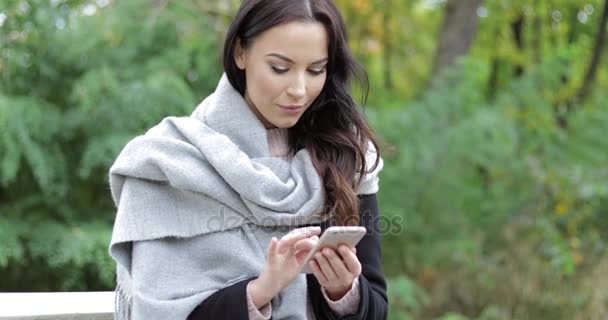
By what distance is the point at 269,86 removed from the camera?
5.31 ft

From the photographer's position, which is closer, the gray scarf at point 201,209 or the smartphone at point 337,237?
the smartphone at point 337,237

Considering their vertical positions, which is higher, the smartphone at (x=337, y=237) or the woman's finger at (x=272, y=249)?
the smartphone at (x=337, y=237)

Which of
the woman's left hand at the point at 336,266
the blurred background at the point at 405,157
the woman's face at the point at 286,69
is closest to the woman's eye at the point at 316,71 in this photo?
the woman's face at the point at 286,69

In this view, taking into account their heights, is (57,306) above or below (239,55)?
below

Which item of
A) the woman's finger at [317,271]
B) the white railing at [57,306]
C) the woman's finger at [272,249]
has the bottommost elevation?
the white railing at [57,306]

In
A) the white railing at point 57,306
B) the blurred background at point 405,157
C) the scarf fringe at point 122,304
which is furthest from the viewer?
the blurred background at point 405,157

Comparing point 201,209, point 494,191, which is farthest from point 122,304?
point 494,191

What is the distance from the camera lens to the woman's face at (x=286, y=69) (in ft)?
5.18

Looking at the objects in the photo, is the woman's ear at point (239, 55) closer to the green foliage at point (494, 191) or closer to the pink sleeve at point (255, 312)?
the pink sleeve at point (255, 312)

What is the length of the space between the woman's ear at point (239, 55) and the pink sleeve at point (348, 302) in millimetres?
554

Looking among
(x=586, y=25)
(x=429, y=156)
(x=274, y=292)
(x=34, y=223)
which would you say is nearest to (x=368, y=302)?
(x=274, y=292)

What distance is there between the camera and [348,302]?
1.58 meters

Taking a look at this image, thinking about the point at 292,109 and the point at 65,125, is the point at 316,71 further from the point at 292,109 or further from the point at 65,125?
the point at 65,125

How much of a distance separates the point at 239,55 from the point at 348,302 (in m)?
0.61
